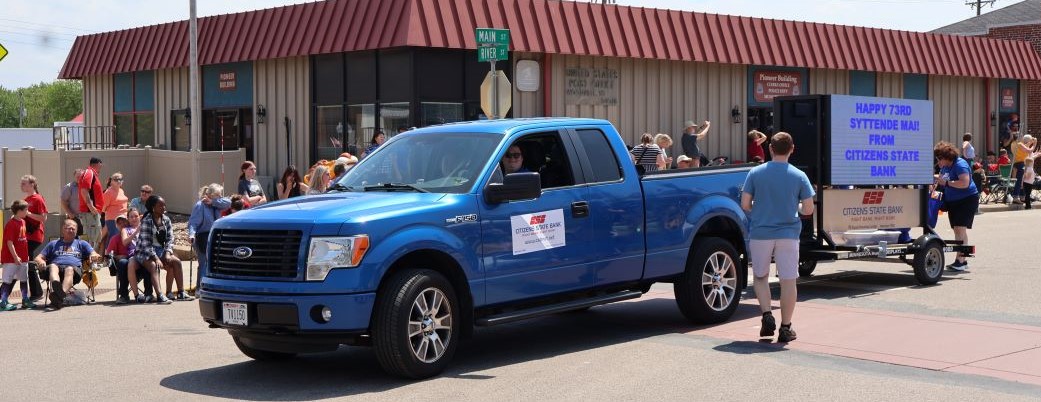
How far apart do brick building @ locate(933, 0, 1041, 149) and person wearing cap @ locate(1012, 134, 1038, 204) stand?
23.9ft

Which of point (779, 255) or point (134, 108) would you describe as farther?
point (134, 108)

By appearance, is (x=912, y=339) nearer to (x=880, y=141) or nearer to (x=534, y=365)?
(x=534, y=365)

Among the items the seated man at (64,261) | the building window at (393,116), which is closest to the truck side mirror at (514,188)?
the seated man at (64,261)

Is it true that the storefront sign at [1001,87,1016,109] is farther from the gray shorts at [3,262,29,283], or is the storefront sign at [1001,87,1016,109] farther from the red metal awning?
the gray shorts at [3,262,29,283]

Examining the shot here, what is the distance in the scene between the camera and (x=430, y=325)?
8922mm

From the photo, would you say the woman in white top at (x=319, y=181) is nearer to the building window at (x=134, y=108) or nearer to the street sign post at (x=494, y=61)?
the street sign post at (x=494, y=61)

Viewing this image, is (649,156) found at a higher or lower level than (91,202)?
higher

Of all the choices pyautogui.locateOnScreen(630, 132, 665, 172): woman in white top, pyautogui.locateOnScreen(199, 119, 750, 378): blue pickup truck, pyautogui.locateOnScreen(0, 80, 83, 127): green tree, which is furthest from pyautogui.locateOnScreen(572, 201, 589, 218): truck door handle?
pyautogui.locateOnScreen(0, 80, 83, 127): green tree

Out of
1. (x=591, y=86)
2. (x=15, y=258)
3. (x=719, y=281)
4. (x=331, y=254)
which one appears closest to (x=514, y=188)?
(x=331, y=254)

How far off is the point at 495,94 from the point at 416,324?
8.48 meters

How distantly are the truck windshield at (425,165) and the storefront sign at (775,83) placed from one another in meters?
20.4

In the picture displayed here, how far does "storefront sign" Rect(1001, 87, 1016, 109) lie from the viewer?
122 ft

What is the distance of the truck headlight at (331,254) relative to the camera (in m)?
8.51

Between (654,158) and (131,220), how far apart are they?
7.70 meters
